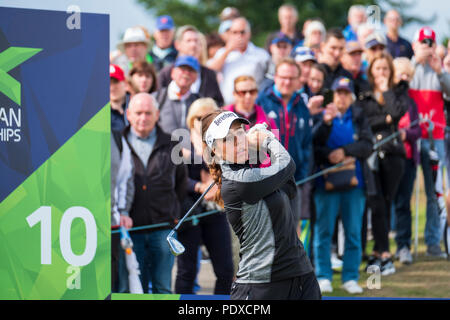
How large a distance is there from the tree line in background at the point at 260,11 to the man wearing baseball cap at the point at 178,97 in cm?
1401

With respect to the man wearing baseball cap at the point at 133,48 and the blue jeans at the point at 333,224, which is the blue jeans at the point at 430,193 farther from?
the man wearing baseball cap at the point at 133,48

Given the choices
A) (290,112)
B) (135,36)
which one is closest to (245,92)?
(290,112)

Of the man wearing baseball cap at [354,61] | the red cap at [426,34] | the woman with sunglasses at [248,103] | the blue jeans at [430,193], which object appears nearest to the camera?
the woman with sunglasses at [248,103]

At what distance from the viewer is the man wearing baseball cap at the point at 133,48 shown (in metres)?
8.98

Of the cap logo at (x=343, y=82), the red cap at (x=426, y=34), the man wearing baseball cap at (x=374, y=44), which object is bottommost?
the cap logo at (x=343, y=82)

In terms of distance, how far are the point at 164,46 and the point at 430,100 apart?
3.31m

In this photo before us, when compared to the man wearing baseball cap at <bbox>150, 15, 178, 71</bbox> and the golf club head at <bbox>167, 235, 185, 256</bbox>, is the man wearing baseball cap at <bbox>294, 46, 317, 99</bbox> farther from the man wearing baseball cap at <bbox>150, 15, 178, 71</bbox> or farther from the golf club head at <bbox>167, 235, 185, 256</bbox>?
the golf club head at <bbox>167, 235, 185, 256</bbox>

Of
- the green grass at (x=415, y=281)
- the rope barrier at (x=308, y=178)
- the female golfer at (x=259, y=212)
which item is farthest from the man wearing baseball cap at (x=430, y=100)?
the female golfer at (x=259, y=212)

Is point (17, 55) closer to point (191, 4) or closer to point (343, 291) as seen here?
point (343, 291)

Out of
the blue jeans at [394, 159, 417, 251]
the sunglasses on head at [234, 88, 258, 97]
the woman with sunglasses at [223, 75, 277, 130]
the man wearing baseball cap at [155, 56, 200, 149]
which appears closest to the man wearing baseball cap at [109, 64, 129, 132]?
the man wearing baseball cap at [155, 56, 200, 149]

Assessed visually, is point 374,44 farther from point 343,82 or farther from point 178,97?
point 178,97

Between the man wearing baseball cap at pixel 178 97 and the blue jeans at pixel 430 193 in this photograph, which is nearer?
the man wearing baseball cap at pixel 178 97

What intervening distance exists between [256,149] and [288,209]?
0.39 metres

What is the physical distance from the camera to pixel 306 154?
23.9 ft
